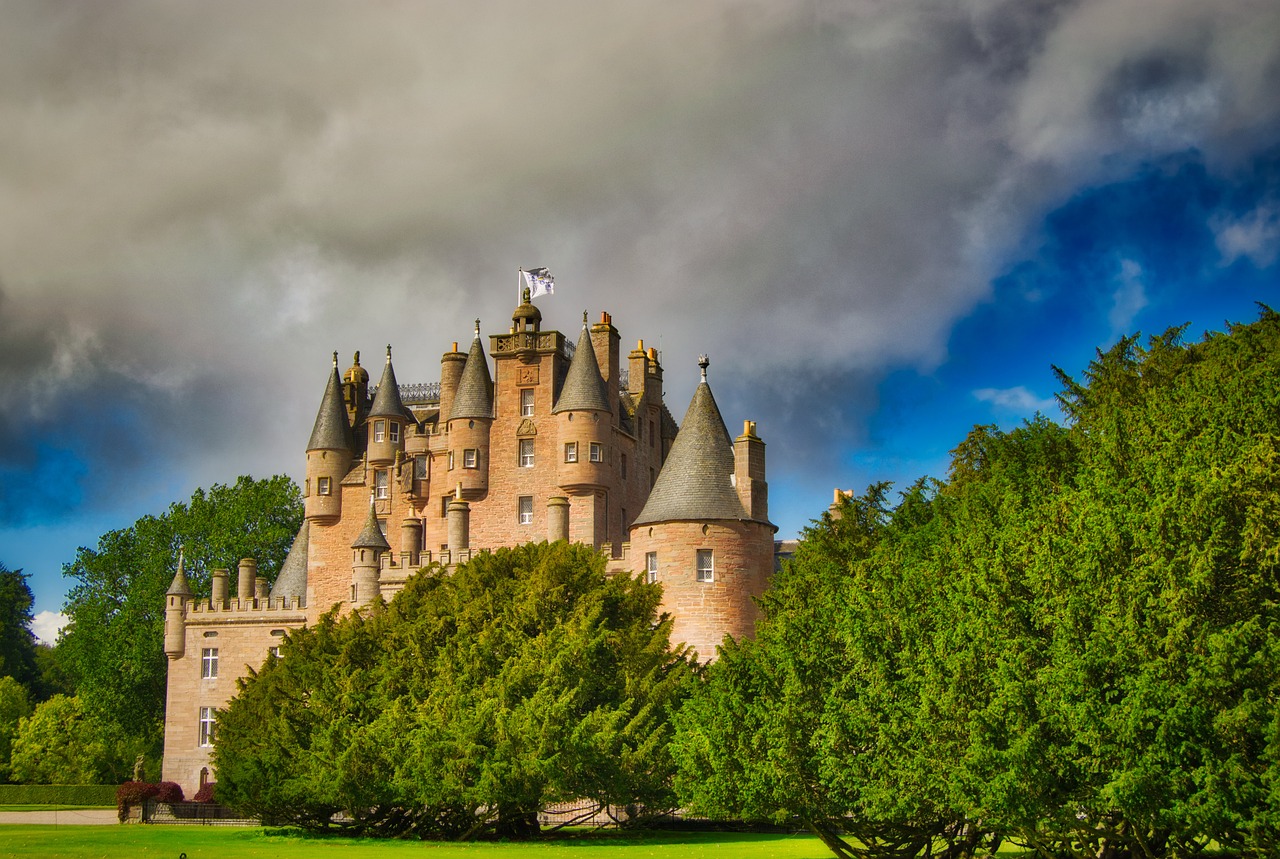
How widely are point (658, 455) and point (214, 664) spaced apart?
2088 cm

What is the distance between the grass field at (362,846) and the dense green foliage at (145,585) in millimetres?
27395

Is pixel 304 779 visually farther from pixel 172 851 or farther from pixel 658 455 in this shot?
pixel 658 455

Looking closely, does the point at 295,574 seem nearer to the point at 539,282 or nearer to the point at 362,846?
the point at 539,282

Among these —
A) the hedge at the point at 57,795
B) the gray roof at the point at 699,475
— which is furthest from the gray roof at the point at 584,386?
the hedge at the point at 57,795

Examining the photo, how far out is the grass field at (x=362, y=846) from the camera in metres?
30.8

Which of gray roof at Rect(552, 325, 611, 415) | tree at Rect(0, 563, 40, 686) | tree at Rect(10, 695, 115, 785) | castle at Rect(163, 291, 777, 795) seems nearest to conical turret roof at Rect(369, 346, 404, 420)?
castle at Rect(163, 291, 777, 795)

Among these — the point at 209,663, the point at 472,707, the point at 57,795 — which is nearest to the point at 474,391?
the point at 209,663

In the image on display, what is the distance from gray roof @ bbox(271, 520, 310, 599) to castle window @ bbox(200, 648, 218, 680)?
3.40 meters

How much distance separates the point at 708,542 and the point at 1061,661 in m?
23.5

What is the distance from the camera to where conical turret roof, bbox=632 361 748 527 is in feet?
153

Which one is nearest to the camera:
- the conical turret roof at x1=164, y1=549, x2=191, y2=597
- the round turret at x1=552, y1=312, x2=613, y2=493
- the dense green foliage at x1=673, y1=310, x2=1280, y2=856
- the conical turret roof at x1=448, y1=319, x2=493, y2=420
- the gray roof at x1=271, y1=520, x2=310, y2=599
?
the dense green foliage at x1=673, y1=310, x2=1280, y2=856

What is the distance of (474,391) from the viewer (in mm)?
55844

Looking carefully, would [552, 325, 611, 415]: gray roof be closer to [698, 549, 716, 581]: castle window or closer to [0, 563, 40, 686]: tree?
[698, 549, 716, 581]: castle window

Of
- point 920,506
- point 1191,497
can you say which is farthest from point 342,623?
point 1191,497
